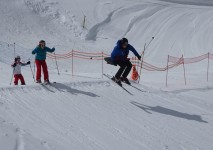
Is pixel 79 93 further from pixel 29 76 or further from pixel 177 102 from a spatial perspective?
pixel 29 76

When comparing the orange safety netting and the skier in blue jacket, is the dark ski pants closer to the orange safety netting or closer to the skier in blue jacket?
the skier in blue jacket

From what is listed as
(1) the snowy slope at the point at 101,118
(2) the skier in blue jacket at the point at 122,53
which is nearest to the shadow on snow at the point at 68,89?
(1) the snowy slope at the point at 101,118

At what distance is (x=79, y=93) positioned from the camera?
12492 millimetres

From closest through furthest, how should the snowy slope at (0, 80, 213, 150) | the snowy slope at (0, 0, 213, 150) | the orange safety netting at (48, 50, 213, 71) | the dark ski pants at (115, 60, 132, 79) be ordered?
the snowy slope at (0, 80, 213, 150)
the snowy slope at (0, 0, 213, 150)
the dark ski pants at (115, 60, 132, 79)
the orange safety netting at (48, 50, 213, 71)

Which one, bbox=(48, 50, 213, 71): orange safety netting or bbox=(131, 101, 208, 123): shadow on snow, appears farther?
bbox=(48, 50, 213, 71): orange safety netting

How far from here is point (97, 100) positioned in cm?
1222

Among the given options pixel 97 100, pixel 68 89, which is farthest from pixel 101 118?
pixel 68 89

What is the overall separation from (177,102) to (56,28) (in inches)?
739

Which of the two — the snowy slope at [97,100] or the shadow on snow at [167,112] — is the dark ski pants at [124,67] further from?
the shadow on snow at [167,112]

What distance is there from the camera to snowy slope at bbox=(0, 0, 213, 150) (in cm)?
913

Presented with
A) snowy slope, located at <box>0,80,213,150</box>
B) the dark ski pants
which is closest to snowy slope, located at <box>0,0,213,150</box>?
snowy slope, located at <box>0,80,213,150</box>

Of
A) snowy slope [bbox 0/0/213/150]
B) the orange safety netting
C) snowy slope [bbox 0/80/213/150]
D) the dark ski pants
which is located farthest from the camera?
the orange safety netting

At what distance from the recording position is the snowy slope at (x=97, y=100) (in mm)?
9133

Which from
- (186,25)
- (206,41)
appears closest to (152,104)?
(206,41)
